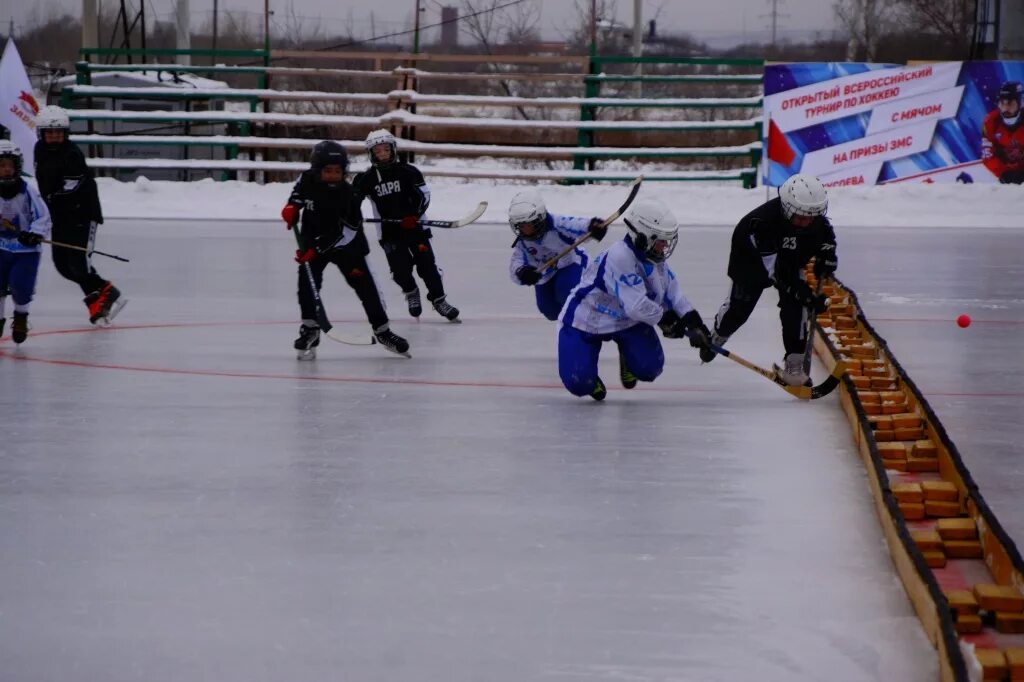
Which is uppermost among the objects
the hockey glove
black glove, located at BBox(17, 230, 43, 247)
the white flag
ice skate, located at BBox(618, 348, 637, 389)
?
the white flag

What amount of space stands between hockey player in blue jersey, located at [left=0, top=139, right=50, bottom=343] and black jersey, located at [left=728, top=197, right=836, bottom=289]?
171 inches

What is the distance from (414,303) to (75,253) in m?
2.44

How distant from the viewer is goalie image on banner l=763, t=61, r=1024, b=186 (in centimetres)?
2159

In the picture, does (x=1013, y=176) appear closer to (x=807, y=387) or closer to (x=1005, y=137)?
(x=1005, y=137)

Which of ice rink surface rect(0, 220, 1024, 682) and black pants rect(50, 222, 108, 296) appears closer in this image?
ice rink surface rect(0, 220, 1024, 682)

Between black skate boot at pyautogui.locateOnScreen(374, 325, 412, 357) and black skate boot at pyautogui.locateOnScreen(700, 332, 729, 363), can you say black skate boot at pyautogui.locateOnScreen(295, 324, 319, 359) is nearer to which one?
black skate boot at pyautogui.locateOnScreen(374, 325, 412, 357)

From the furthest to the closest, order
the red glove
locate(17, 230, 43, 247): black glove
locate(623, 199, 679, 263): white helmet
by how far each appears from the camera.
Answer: locate(17, 230, 43, 247): black glove, the red glove, locate(623, 199, 679, 263): white helmet

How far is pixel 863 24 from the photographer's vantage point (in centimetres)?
3381

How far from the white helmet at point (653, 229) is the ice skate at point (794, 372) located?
3.13ft

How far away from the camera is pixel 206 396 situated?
757 centimetres

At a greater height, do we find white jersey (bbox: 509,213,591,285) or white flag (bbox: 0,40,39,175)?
white flag (bbox: 0,40,39,175)

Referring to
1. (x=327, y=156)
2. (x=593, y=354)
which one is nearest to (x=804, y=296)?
(x=593, y=354)

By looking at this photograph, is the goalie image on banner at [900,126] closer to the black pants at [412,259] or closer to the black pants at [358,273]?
the black pants at [412,259]

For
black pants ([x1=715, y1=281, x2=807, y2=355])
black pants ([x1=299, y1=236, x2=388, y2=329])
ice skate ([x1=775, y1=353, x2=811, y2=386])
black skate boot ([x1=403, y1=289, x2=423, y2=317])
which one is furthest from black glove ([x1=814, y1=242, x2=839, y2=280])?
black skate boot ([x1=403, y1=289, x2=423, y2=317])
